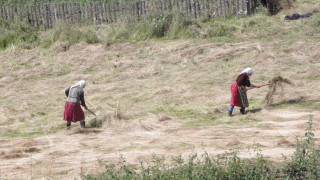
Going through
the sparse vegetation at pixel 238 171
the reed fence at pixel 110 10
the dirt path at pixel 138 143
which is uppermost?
the reed fence at pixel 110 10

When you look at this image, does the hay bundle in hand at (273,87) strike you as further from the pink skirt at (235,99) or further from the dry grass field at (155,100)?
the pink skirt at (235,99)

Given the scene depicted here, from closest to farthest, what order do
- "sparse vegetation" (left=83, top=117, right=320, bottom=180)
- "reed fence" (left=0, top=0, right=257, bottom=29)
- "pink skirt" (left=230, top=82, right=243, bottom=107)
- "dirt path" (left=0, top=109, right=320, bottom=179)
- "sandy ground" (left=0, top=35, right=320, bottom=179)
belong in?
"sparse vegetation" (left=83, top=117, right=320, bottom=180)
"dirt path" (left=0, top=109, right=320, bottom=179)
"sandy ground" (left=0, top=35, right=320, bottom=179)
"pink skirt" (left=230, top=82, right=243, bottom=107)
"reed fence" (left=0, top=0, right=257, bottom=29)

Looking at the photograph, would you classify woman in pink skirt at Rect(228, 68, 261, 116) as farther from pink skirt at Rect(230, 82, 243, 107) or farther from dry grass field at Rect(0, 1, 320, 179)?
dry grass field at Rect(0, 1, 320, 179)

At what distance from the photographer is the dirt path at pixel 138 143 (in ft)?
31.6

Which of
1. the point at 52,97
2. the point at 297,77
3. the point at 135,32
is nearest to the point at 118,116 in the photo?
the point at 52,97

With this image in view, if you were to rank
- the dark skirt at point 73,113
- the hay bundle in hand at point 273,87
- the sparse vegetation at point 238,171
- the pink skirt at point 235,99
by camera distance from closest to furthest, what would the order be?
the sparse vegetation at point 238,171, the dark skirt at point 73,113, the pink skirt at point 235,99, the hay bundle in hand at point 273,87

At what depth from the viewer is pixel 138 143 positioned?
10891 mm

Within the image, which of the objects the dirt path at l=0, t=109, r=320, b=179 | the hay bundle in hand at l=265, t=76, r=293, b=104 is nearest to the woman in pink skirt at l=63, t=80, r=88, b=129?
the dirt path at l=0, t=109, r=320, b=179

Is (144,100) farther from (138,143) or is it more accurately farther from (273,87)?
(138,143)

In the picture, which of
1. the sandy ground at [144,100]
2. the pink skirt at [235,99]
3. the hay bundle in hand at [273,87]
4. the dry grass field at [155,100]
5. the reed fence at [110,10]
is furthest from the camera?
the reed fence at [110,10]

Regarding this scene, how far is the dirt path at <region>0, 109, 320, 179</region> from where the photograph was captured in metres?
9.62

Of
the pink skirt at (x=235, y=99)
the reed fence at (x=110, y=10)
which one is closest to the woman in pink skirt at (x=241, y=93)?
the pink skirt at (x=235, y=99)

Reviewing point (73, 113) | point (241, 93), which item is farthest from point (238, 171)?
point (73, 113)

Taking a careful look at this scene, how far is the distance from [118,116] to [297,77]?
479 centimetres
